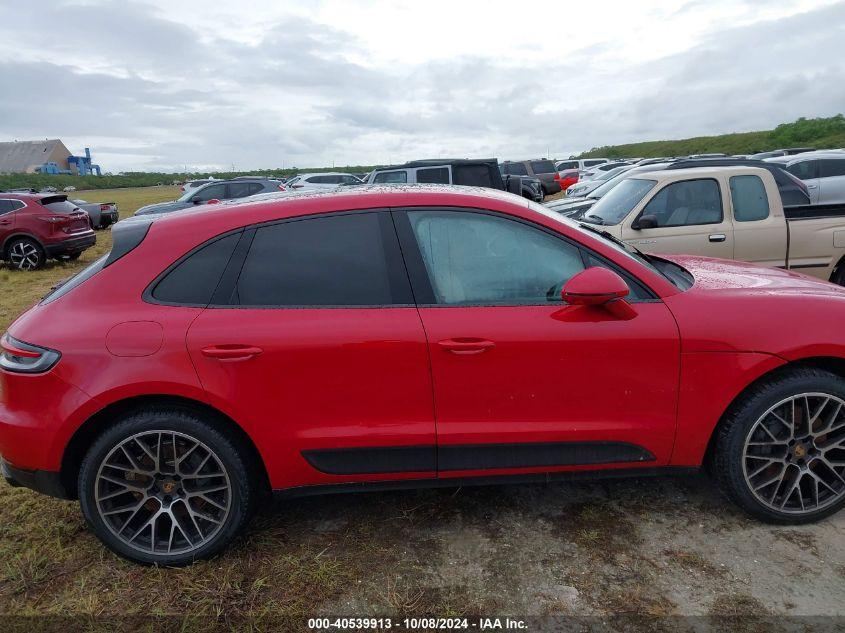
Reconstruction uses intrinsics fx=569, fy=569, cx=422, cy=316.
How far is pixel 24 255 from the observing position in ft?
38.3

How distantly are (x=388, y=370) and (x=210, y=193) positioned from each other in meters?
16.0

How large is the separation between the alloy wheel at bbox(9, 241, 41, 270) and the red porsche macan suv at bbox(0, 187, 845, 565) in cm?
1090

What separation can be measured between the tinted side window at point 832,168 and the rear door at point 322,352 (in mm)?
15517

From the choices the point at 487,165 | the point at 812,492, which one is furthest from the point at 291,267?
the point at 487,165

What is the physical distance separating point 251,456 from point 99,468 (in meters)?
0.66

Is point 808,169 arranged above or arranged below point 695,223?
above

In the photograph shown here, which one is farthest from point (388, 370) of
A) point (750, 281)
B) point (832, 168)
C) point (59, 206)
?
point (832, 168)

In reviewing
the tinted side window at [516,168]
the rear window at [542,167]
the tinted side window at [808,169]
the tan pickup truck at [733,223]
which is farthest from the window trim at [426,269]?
the rear window at [542,167]

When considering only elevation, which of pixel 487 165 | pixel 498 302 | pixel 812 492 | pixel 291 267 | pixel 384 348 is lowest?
pixel 812 492

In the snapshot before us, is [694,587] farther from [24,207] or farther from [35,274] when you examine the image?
[24,207]

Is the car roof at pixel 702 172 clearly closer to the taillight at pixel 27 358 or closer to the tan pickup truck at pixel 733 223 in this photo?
the tan pickup truck at pixel 733 223

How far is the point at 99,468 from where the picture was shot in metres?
2.56

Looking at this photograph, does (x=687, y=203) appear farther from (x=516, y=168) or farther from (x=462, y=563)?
(x=516, y=168)

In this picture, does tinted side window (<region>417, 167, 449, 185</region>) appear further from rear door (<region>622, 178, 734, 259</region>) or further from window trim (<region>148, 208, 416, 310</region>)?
window trim (<region>148, 208, 416, 310</region>)
